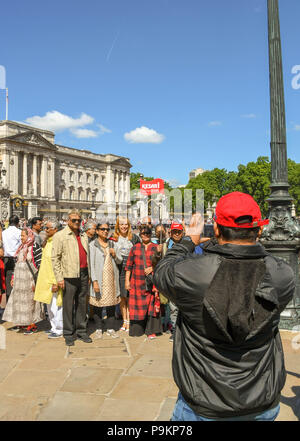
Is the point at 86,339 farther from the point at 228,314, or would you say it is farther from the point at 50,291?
the point at 228,314

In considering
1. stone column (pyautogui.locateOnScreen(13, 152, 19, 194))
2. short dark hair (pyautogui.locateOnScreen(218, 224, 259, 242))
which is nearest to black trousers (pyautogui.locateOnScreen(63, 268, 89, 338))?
short dark hair (pyautogui.locateOnScreen(218, 224, 259, 242))

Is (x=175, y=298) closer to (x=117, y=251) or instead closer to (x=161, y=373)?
(x=161, y=373)

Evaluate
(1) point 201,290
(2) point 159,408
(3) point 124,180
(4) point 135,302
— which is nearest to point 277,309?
(1) point 201,290

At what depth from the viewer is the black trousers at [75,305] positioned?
241 inches

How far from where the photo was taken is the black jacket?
68.2 inches

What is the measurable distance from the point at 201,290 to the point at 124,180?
104 meters

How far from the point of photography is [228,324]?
1.74 metres

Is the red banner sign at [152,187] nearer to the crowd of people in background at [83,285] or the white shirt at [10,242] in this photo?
the white shirt at [10,242]

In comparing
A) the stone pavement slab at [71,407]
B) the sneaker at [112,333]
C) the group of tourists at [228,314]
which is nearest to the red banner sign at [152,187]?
the sneaker at [112,333]

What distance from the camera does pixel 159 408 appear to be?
12.4 feet

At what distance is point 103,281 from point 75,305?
2.09 feet

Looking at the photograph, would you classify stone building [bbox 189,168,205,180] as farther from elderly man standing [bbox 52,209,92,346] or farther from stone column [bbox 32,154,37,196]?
elderly man standing [bbox 52,209,92,346]

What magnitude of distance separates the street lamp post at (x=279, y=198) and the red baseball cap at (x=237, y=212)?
4.62 meters

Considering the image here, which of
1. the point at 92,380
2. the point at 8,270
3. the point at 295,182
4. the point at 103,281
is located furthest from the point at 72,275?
the point at 295,182
